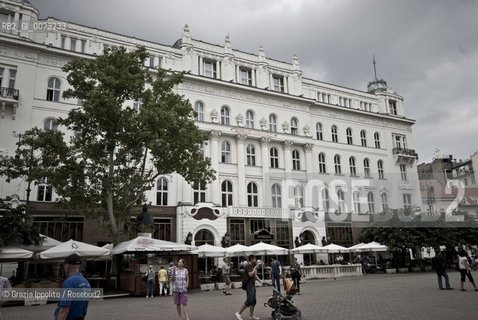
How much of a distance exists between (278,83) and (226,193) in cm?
1455

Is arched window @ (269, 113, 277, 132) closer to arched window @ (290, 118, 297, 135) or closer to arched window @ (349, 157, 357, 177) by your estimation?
arched window @ (290, 118, 297, 135)

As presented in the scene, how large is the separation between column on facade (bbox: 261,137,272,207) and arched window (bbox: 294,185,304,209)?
3379 millimetres

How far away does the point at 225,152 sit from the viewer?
37.3 meters

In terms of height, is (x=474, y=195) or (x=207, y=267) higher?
(x=474, y=195)

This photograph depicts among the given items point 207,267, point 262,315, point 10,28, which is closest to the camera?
point 262,315

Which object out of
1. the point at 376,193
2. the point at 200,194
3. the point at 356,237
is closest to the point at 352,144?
the point at 376,193

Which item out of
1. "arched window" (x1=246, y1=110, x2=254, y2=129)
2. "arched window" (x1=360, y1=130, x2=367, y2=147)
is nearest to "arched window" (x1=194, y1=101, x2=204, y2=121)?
"arched window" (x1=246, y1=110, x2=254, y2=129)

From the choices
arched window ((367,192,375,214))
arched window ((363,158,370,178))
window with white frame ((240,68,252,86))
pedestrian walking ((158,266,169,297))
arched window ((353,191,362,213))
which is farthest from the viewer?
arched window ((363,158,370,178))

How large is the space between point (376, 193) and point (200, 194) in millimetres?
23016

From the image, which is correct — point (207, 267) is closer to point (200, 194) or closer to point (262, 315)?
point (200, 194)

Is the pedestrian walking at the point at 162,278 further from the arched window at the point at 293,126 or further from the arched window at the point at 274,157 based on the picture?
the arched window at the point at 293,126

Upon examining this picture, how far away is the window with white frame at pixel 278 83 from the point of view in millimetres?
42188

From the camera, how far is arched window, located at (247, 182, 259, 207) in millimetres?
37431

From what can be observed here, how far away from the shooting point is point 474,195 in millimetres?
63094
